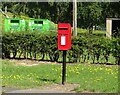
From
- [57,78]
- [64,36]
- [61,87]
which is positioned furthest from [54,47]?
[61,87]

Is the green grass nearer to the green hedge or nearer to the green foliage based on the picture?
the green hedge

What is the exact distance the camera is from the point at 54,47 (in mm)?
14234

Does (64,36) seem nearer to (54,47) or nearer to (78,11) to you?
(54,47)

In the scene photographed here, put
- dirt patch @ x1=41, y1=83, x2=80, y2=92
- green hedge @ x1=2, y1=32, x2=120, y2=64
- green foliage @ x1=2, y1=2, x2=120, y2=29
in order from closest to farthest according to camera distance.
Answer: dirt patch @ x1=41, y1=83, x2=80, y2=92 → green hedge @ x1=2, y1=32, x2=120, y2=64 → green foliage @ x1=2, y1=2, x2=120, y2=29

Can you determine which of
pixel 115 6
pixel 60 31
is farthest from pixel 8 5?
pixel 60 31

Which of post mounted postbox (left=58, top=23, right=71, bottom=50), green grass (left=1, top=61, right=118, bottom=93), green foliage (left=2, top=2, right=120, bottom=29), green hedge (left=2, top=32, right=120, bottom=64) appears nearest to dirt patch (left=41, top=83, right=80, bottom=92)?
green grass (left=1, top=61, right=118, bottom=93)

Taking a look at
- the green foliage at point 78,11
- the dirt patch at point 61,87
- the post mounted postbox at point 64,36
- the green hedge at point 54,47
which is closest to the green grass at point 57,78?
the dirt patch at point 61,87

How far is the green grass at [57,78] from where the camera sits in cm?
792

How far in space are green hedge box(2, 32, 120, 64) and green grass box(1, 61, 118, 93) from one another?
7.30 ft

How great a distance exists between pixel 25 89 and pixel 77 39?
6.40m

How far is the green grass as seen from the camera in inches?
312

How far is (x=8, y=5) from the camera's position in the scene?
66.0 metres

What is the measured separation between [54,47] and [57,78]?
4.78m

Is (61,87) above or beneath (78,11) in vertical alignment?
beneath
